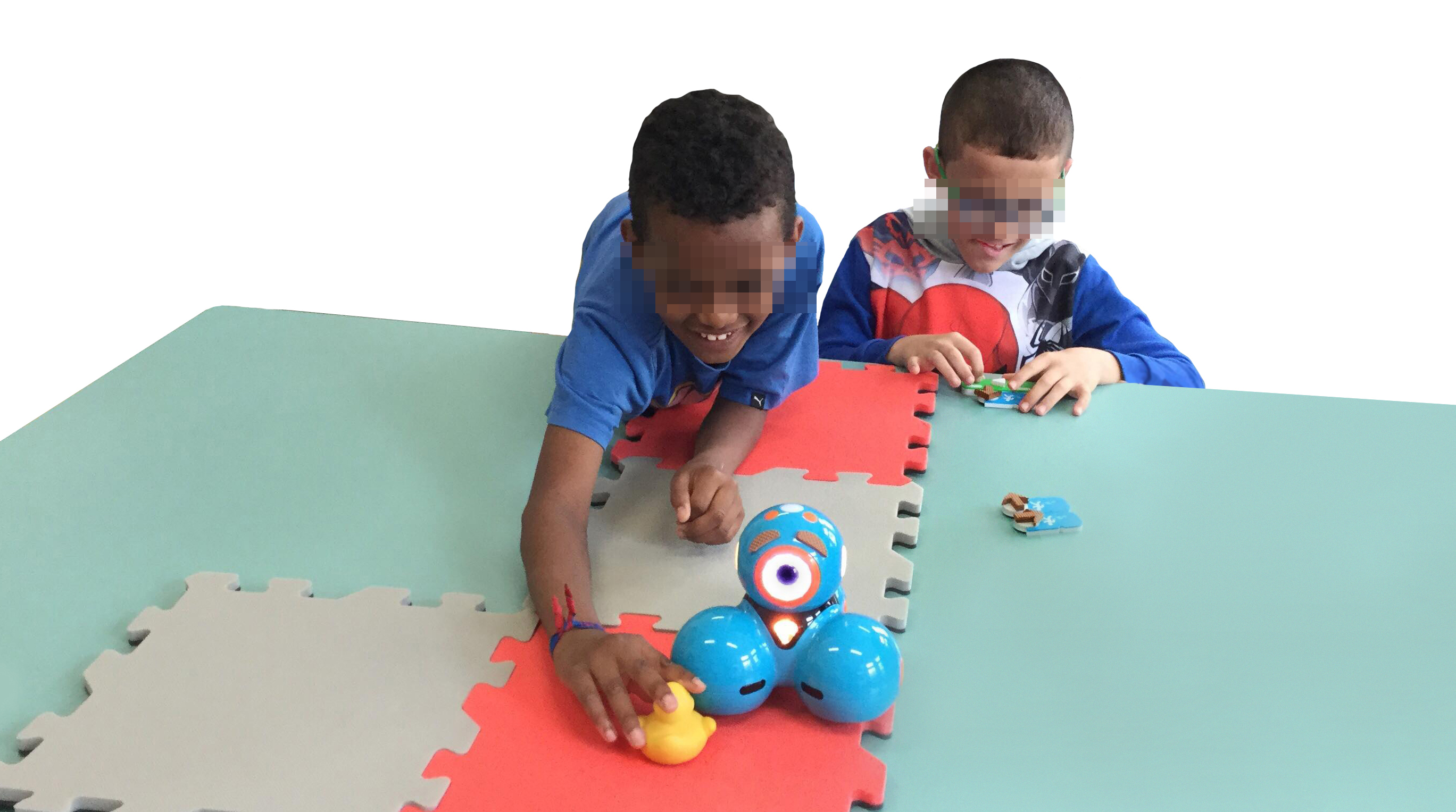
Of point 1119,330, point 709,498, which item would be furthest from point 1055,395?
point 709,498

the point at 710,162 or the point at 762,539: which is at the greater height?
the point at 710,162

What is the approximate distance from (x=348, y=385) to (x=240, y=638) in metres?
0.65

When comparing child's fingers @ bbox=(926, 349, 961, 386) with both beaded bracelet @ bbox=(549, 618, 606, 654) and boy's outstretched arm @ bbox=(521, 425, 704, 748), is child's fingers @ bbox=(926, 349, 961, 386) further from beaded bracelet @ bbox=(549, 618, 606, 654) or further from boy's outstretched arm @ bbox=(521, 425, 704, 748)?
beaded bracelet @ bbox=(549, 618, 606, 654)

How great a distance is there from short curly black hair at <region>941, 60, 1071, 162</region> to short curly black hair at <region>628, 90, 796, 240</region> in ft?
1.87

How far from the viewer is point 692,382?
1.82 m

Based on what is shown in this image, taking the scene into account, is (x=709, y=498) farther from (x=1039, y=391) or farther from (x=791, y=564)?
(x=1039, y=391)

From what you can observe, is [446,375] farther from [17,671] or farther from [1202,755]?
[1202,755]

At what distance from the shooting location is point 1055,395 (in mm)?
1951

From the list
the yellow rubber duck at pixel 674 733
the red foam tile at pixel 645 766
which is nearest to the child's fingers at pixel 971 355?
the red foam tile at pixel 645 766

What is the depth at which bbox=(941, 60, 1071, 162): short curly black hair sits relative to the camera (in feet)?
6.25

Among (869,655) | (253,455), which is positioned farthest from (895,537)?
(253,455)

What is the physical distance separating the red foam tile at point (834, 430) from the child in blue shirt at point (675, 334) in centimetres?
6

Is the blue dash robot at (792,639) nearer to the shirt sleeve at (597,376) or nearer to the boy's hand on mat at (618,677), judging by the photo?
the boy's hand on mat at (618,677)

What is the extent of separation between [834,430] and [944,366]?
237 mm
